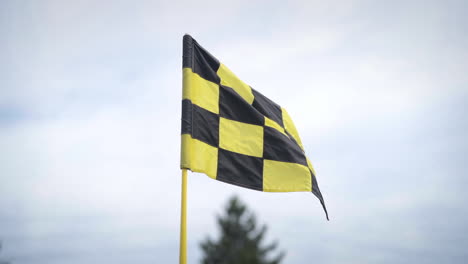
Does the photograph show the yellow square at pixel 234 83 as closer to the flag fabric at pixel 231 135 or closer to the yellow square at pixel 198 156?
the flag fabric at pixel 231 135

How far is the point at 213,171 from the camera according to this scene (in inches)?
148

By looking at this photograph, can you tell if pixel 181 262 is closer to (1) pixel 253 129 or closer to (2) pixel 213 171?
(2) pixel 213 171

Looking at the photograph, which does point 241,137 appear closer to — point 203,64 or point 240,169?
point 240,169

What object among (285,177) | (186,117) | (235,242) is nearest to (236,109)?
(186,117)

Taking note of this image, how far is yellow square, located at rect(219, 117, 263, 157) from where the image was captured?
4.04 meters

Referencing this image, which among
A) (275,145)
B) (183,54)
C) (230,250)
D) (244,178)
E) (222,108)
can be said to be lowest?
(230,250)

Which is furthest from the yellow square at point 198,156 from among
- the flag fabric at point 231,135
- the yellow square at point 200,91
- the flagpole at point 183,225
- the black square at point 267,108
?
the black square at point 267,108

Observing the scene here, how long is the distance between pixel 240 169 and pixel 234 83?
105cm

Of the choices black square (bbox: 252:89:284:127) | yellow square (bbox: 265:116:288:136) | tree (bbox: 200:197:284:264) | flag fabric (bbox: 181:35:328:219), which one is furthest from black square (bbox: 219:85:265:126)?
tree (bbox: 200:197:284:264)

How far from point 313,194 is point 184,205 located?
6.16 ft

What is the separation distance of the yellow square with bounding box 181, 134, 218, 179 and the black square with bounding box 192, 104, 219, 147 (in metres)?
0.07

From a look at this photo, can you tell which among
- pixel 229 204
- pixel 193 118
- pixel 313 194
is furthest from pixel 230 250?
pixel 193 118

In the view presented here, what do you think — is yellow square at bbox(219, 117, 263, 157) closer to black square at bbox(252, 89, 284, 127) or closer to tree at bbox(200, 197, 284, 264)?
black square at bbox(252, 89, 284, 127)

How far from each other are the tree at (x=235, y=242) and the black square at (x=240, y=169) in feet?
28.3
